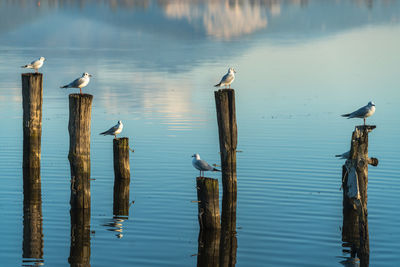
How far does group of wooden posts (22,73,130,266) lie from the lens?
18172mm

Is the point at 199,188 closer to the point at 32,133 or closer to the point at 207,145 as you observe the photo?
the point at 32,133

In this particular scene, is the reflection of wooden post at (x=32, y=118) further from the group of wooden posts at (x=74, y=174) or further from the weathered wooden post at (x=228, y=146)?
the weathered wooden post at (x=228, y=146)

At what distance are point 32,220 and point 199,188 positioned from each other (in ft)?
15.3

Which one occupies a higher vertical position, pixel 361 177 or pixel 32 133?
pixel 32 133

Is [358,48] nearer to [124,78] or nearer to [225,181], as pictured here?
[124,78]

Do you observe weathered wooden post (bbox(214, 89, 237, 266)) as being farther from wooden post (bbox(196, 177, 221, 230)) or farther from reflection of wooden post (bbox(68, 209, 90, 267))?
reflection of wooden post (bbox(68, 209, 90, 267))

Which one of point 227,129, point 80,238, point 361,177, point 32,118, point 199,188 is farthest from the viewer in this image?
point 32,118

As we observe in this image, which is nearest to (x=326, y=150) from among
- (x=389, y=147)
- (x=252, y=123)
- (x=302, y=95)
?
(x=389, y=147)

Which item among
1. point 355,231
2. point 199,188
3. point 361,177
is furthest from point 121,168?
point 361,177

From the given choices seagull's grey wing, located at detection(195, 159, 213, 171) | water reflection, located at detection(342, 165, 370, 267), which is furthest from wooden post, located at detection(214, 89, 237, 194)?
water reflection, located at detection(342, 165, 370, 267)

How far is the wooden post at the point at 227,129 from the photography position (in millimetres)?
20891

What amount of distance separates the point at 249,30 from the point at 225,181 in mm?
92607

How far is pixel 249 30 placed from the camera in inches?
4434

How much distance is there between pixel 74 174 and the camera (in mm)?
20203
